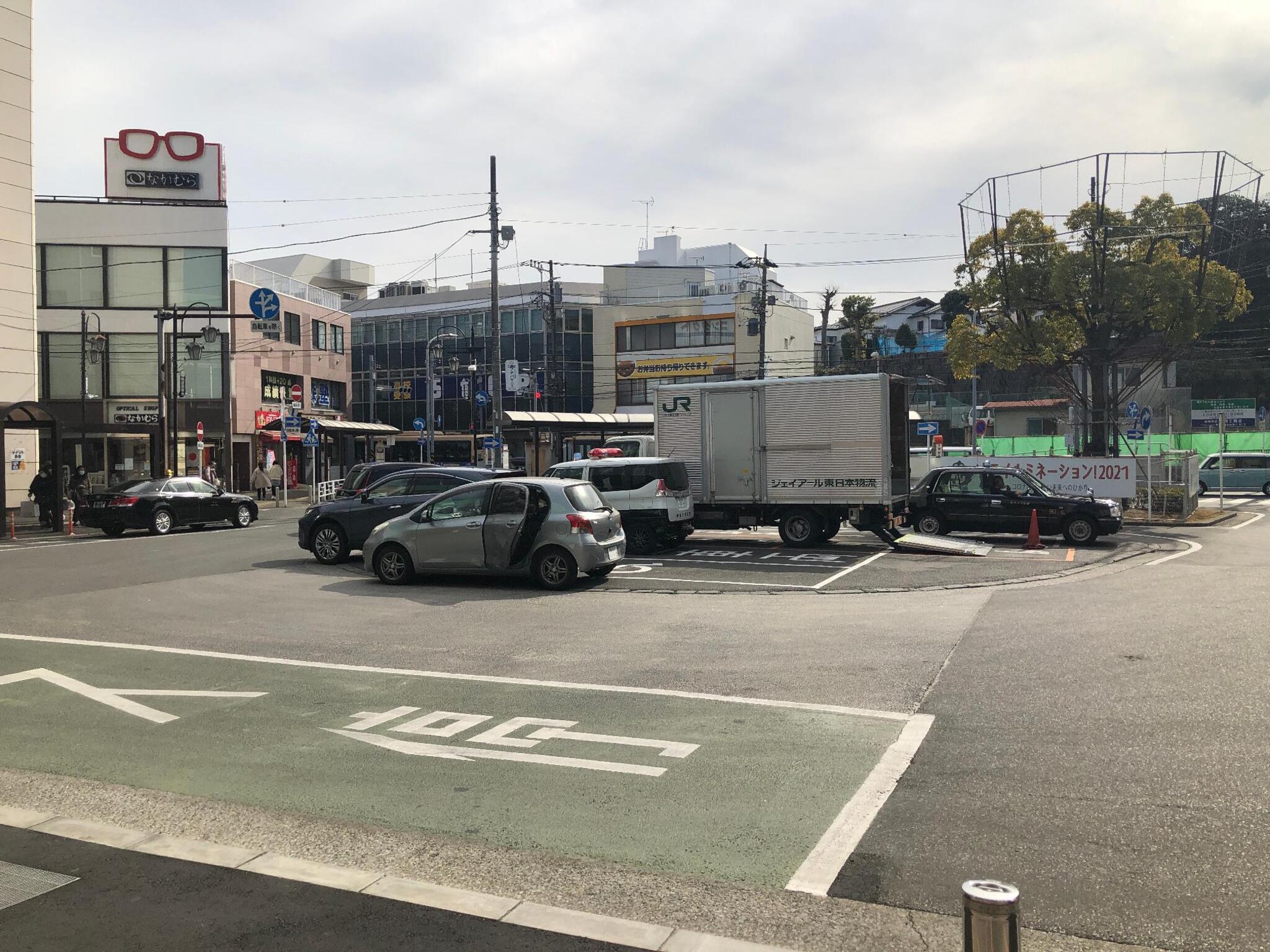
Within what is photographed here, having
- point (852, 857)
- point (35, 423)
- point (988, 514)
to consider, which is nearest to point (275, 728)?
point (852, 857)

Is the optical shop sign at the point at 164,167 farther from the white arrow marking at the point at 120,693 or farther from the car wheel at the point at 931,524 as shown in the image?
the white arrow marking at the point at 120,693

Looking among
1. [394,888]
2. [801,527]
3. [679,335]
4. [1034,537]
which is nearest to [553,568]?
[801,527]

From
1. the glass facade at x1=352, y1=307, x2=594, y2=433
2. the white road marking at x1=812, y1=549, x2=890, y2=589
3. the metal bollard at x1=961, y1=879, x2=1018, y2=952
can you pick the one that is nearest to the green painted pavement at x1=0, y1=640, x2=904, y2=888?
the metal bollard at x1=961, y1=879, x2=1018, y2=952

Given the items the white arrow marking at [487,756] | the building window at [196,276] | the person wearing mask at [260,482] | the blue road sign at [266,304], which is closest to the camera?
the white arrow marking at [487,756]

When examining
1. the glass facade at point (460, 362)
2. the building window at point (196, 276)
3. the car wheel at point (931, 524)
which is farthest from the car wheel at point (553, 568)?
the glass facade at point (460, 362)

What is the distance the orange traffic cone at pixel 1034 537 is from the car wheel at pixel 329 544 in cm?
1293

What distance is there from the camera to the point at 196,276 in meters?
44.4

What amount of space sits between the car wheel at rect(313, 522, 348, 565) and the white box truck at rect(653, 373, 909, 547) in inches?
261

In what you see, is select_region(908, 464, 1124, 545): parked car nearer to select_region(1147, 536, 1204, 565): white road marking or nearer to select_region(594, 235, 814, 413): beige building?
select_region(1147, 536, 1204, 565): white road marking

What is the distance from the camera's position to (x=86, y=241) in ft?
141

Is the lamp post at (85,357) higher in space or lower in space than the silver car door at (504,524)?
higher

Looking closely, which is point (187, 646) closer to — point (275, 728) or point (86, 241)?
point (275, 728)

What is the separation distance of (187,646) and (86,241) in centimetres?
3890

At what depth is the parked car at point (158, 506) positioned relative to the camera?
25938 mm
